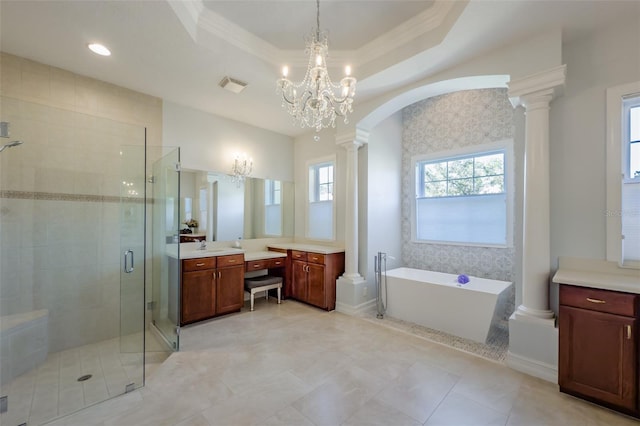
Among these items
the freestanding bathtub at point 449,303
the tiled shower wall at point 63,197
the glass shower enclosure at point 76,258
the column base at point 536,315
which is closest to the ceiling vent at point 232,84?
the glass shower enclosure at point 76,258

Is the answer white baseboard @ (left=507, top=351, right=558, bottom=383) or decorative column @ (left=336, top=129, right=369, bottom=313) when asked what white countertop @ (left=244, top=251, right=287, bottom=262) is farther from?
white baseboard @ (left=507, top=351, right=558, bottom=383)

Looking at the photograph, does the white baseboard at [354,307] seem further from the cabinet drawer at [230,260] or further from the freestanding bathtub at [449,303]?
the cabinet drawer at [230,260]

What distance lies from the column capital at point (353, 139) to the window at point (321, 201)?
0.54 m

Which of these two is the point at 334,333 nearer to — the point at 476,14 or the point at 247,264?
the point at 247,264

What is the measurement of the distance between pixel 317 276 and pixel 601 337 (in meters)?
2.88

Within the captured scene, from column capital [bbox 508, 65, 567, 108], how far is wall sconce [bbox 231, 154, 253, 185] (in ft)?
11.6

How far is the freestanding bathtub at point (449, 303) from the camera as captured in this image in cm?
294

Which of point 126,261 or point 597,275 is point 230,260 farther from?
point 597,275

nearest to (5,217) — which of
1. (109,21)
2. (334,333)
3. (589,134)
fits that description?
(109,21)

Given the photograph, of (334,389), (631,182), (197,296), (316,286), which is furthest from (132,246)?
(631,182)

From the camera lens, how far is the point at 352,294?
3746mm

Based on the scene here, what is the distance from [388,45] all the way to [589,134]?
1.93 m

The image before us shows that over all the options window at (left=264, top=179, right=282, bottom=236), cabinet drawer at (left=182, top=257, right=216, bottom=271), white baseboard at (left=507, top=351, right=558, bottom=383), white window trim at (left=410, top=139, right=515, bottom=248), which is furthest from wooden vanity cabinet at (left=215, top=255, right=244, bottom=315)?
white baseboard at (left=507, top=351, right=558, bottom=383)

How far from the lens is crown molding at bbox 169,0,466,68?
2209 mm
